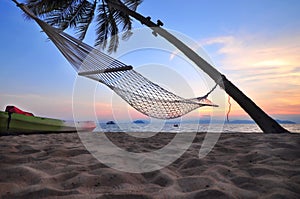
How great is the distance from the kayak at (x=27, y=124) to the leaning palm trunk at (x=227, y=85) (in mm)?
2672

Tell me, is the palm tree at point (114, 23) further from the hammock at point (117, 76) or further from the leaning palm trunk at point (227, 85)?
the hammock at point (117, 76)

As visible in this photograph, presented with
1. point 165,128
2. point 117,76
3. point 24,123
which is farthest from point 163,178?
point 165,128

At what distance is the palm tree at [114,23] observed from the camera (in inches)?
120

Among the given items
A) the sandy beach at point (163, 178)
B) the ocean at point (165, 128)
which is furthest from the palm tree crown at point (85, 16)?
the sandy beach at point (163, 178)

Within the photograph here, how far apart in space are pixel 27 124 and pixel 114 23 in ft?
11.5

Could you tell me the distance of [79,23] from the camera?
5676mm

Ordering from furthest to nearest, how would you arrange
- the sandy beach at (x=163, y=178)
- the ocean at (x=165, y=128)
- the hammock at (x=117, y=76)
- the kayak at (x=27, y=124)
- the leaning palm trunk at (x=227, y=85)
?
the ocean at (x=165, y=128) < the kayak at (x=27, y=124) < the leaning palm trunk at (x=227, y=85) < the hammock at (x=117, y=76) < the sandy beach at (x=163, y=178)

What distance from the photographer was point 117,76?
2.21 metres

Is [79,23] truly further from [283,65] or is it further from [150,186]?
[150,186]

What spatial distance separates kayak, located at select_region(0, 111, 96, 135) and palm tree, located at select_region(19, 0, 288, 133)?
2511 mm

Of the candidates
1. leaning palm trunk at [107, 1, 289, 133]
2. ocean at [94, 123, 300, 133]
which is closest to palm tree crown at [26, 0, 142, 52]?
leaning palm trunk at [107, 1, 289, 133]

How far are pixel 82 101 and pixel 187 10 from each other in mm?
3271

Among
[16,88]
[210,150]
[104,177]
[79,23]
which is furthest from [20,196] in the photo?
[16,88]

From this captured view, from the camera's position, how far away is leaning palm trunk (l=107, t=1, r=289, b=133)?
2.92 m
